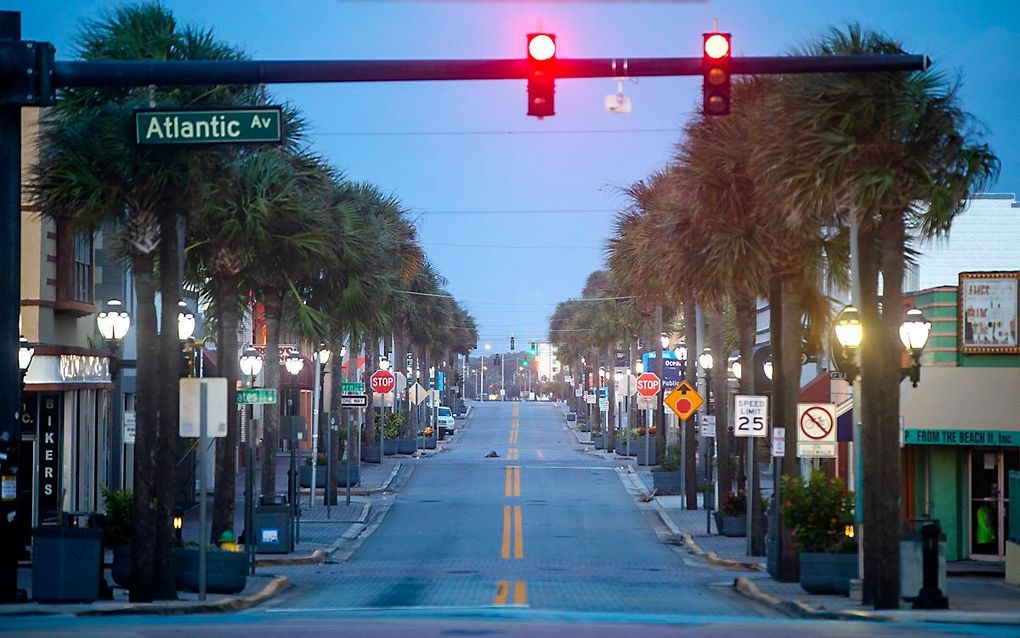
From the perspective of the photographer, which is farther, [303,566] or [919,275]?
[919,275]

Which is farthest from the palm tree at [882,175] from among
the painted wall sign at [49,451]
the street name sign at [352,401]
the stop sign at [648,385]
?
the stop sign at [648,385]

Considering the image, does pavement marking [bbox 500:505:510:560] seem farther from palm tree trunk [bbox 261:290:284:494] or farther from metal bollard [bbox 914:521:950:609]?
metal bollard [bbox 914:521:950:609]

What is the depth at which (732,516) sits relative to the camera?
117 ft

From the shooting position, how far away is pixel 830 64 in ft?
46.8

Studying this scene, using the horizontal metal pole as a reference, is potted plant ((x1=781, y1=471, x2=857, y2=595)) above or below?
below

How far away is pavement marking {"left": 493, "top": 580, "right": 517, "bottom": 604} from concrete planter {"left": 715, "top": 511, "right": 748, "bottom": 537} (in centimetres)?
1083

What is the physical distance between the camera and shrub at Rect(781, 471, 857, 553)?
23.5 metres

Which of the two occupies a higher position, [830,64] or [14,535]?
[830,64]

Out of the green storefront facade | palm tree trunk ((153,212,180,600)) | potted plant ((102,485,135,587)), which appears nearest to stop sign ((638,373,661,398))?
the green storefront facade

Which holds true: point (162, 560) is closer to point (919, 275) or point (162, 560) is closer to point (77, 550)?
point (77, 550)

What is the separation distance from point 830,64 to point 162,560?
11.9 m

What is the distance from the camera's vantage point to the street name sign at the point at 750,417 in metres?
29.4

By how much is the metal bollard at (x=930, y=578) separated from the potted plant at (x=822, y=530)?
2.88 metres

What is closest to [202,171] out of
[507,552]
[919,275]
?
[507,552]
